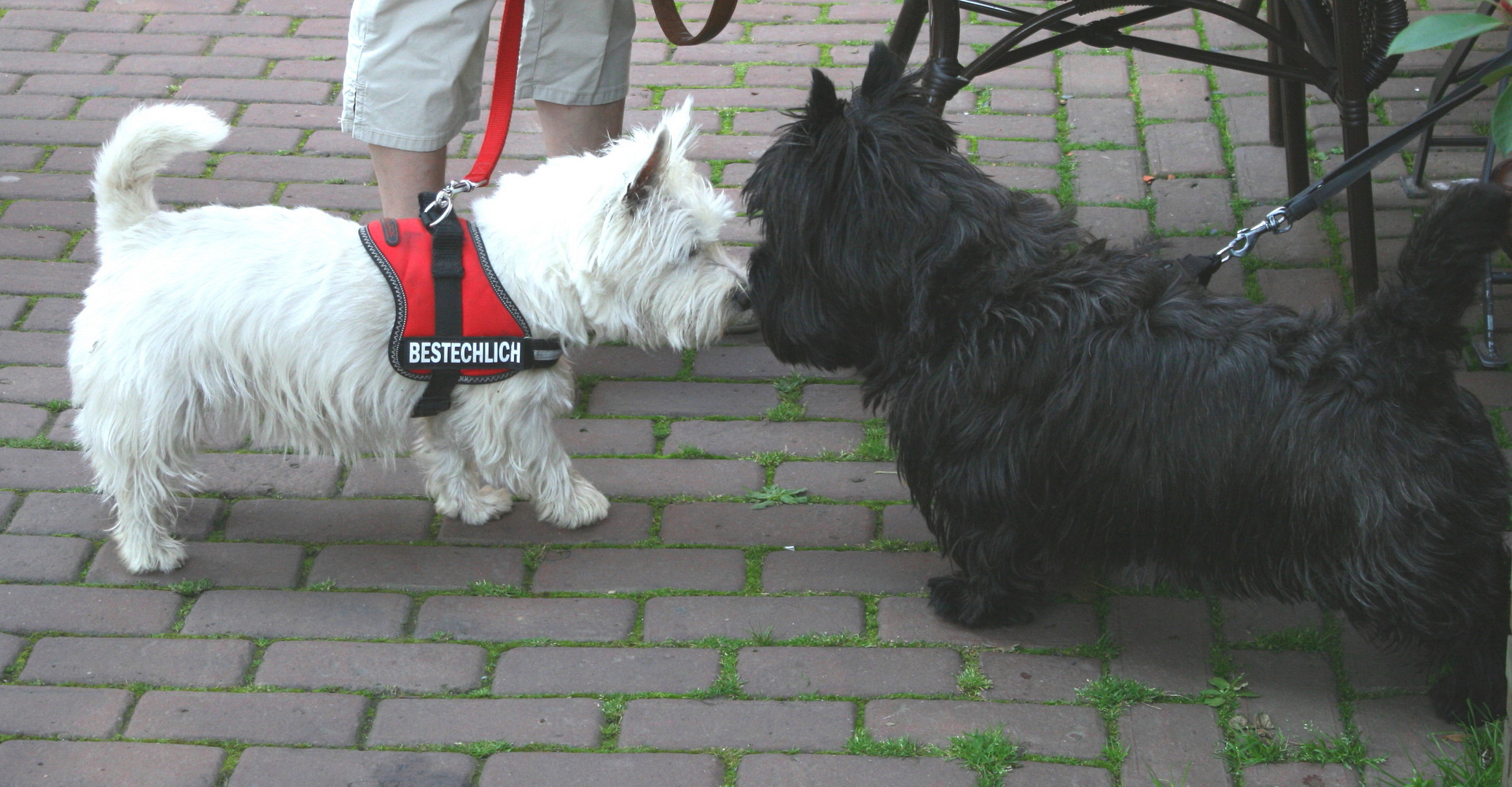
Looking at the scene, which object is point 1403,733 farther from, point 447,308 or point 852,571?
point 447,308

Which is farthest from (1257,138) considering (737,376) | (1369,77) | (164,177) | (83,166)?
Result: (83,166)

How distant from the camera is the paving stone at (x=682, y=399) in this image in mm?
3775

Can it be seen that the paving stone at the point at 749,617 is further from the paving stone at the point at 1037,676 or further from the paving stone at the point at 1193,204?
the paving stone at the point at 1193,204

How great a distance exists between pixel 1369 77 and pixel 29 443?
3.92 metres

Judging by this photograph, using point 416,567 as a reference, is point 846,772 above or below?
below

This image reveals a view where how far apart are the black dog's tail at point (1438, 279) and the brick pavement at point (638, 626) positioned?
2.65ft

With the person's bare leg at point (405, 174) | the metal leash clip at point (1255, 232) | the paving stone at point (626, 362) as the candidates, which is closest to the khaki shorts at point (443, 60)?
the person's bare leg at point (405, 174)

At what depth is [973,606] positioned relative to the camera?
114 inches

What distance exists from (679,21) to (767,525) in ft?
5.52

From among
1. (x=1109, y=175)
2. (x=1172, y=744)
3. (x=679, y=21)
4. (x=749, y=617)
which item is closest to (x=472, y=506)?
(x=749, y=617)

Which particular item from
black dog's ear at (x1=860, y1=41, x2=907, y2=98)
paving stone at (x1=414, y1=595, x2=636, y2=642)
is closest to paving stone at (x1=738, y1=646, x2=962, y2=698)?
paving stone at (x1=414, y1=595, x2=636, y2=642)

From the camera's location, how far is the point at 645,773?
2.55 meters

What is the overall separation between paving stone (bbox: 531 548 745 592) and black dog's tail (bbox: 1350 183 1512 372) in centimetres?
154

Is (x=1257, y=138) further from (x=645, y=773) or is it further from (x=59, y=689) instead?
(x=59, y=689)
